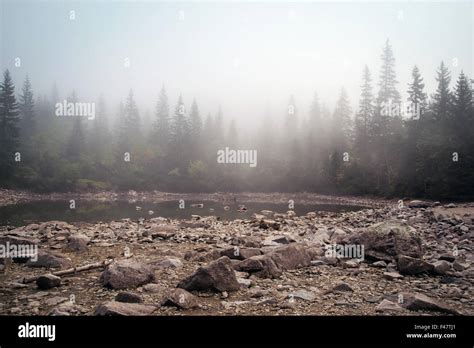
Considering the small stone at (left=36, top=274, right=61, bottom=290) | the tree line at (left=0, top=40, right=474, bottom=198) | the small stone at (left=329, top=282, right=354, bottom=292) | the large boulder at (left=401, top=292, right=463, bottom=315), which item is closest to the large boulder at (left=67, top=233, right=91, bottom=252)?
the small stone at (left=36, top=274, right=61, bottom=290)

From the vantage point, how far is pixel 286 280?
6.42 metres

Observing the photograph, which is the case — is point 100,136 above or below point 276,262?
above

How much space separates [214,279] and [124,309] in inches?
71.1

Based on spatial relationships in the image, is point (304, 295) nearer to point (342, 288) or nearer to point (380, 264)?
point (342, 288)

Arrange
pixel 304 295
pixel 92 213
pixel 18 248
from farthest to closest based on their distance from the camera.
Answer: pixel 92 213
pixel 18 248
pixel 304 295

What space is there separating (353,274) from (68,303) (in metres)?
6.29

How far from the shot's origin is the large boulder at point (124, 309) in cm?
415

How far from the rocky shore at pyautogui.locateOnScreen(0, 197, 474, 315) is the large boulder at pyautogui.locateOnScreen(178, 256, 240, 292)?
20 mm

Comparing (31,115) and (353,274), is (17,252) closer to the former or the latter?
(353,274)

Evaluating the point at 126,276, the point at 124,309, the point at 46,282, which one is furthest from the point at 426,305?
the point at 46,282

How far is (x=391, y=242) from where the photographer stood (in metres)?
8.02

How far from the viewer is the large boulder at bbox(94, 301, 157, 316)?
4.15 metres

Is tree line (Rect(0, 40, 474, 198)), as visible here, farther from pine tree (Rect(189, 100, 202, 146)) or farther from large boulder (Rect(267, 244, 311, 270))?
large boulder (Rect(267, 244, 311, 270))
